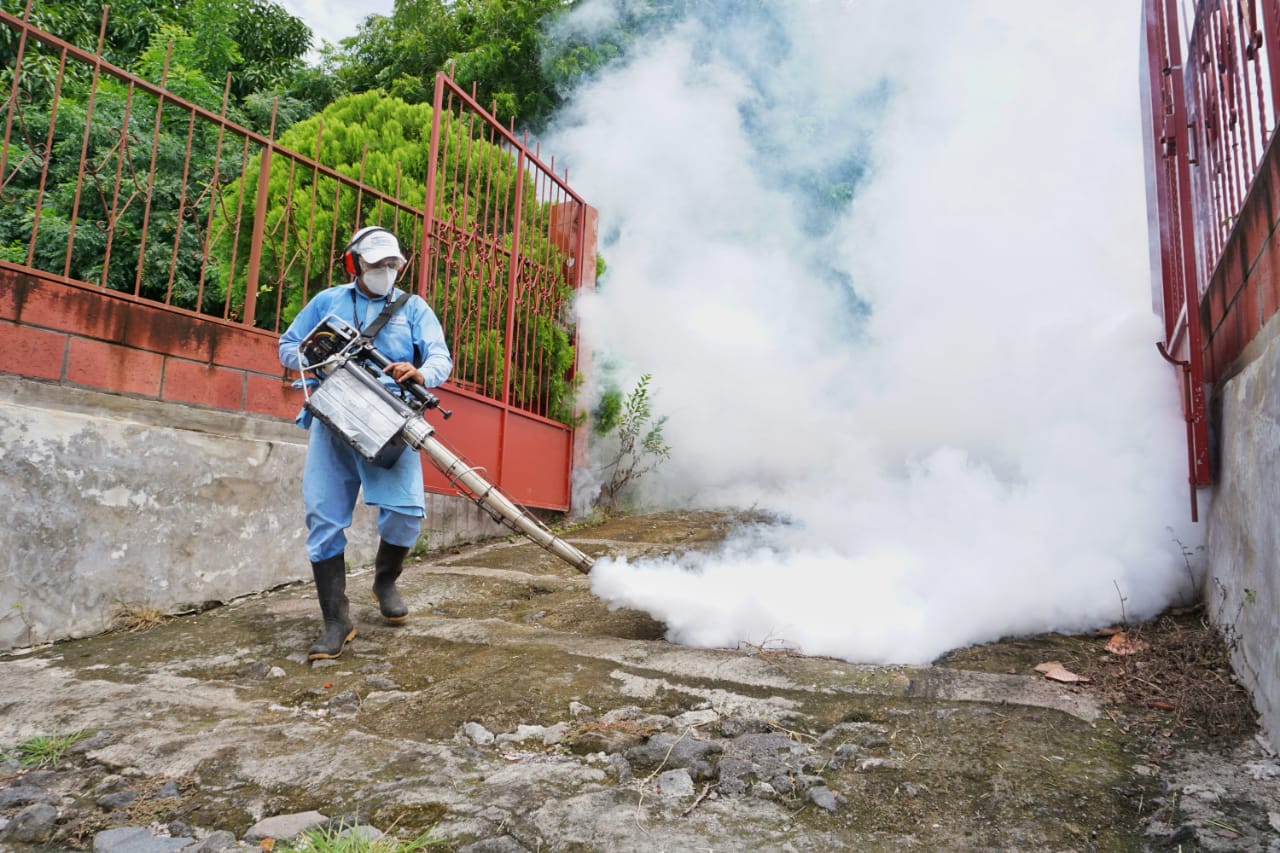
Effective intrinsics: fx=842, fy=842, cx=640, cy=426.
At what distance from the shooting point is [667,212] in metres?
10.4

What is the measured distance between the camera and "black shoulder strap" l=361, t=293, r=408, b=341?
3449mm

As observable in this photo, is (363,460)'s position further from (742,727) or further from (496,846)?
(496,846)

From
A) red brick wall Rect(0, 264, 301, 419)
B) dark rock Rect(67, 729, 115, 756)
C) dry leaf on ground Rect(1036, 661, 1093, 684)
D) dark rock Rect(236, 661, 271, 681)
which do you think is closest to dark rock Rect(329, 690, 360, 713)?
dark rock Rect(236, 661, 271, 681)

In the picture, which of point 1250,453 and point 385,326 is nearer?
point 1250,453

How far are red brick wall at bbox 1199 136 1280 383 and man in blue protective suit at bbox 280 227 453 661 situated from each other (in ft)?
9.33

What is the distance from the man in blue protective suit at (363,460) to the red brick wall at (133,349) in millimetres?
937

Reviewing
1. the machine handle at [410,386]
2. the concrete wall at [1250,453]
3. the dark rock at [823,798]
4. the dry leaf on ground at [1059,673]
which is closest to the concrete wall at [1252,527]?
the concrete wall at [1250,453]

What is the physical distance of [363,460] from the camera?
11.4 ft

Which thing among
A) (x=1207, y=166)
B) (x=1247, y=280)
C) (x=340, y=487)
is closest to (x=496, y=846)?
(x=340, y=487)

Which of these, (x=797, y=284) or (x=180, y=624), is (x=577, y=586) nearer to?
(x=180, y=624)

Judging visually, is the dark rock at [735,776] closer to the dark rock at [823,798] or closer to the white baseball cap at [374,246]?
the dark rock at [823,798]

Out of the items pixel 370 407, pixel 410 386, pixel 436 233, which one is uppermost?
pixel 436 233

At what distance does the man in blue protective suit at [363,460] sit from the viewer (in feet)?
11.1

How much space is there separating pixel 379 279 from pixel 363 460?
752 mm
